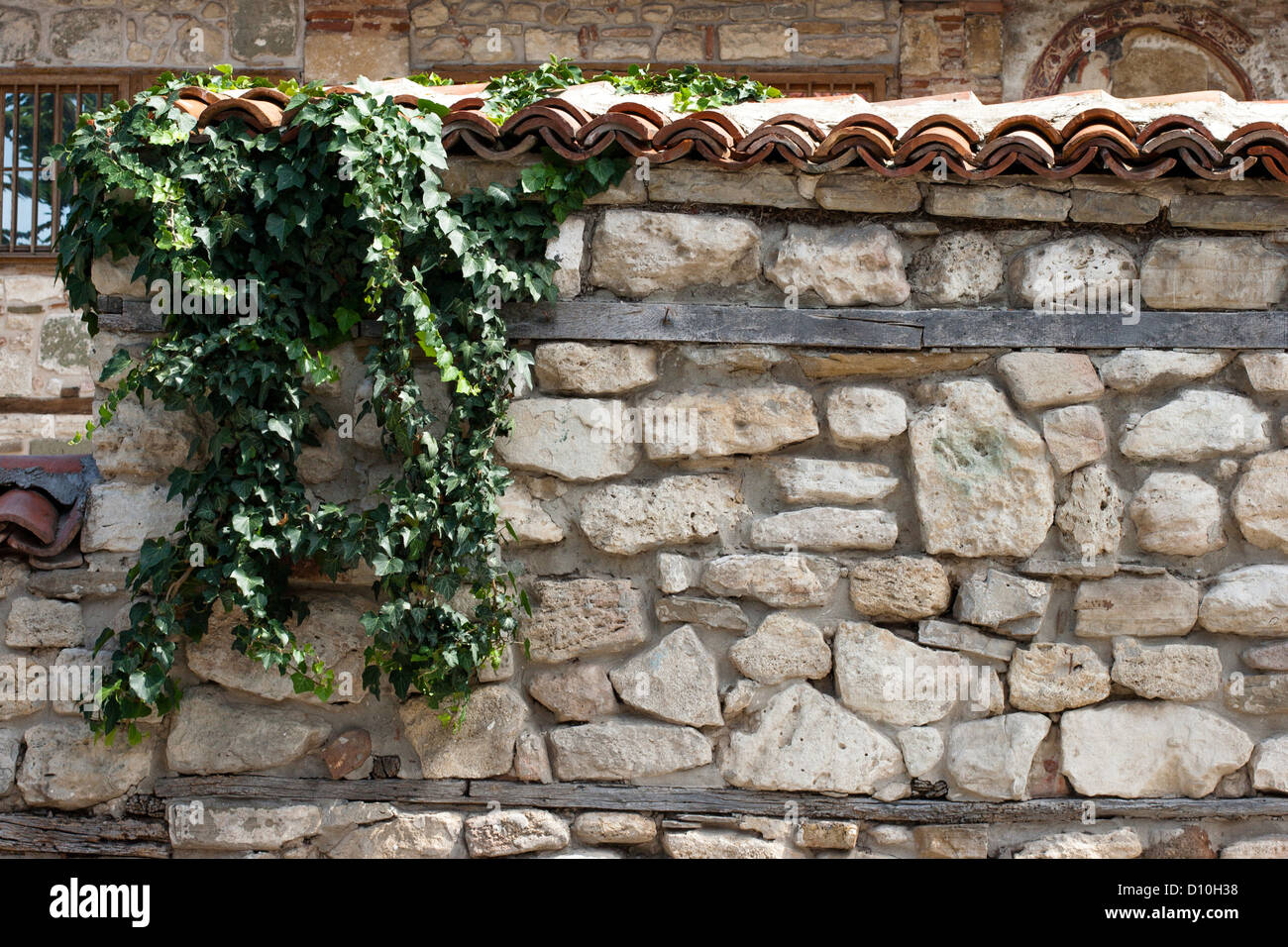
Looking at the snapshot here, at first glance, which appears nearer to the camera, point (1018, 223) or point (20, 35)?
point (1018, 223)

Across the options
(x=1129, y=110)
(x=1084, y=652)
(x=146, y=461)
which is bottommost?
(x=1084, y=652)

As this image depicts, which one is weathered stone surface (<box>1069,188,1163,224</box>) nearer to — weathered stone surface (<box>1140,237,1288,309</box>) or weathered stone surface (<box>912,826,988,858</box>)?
weathered stone surface (<box>1140,237,1288,309</box>)

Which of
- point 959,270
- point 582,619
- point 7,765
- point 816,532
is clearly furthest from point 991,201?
point 7,765

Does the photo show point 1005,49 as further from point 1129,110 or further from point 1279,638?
point 1279,638

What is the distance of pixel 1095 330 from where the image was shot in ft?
9.09

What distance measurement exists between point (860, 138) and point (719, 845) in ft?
5.66

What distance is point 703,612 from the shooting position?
2.71 m

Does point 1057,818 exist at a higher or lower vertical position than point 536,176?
lower

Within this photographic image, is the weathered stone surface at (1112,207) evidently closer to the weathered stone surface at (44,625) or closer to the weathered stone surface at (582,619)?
the weathered stone surface at (582,619)

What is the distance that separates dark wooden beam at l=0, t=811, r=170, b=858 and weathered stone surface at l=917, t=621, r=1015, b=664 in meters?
1.92

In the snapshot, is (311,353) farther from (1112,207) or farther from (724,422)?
(1112,207)

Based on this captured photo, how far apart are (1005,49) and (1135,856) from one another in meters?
4.45

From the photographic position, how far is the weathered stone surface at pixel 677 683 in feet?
8.80

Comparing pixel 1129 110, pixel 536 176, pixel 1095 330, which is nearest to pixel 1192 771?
pixel 1095 330
